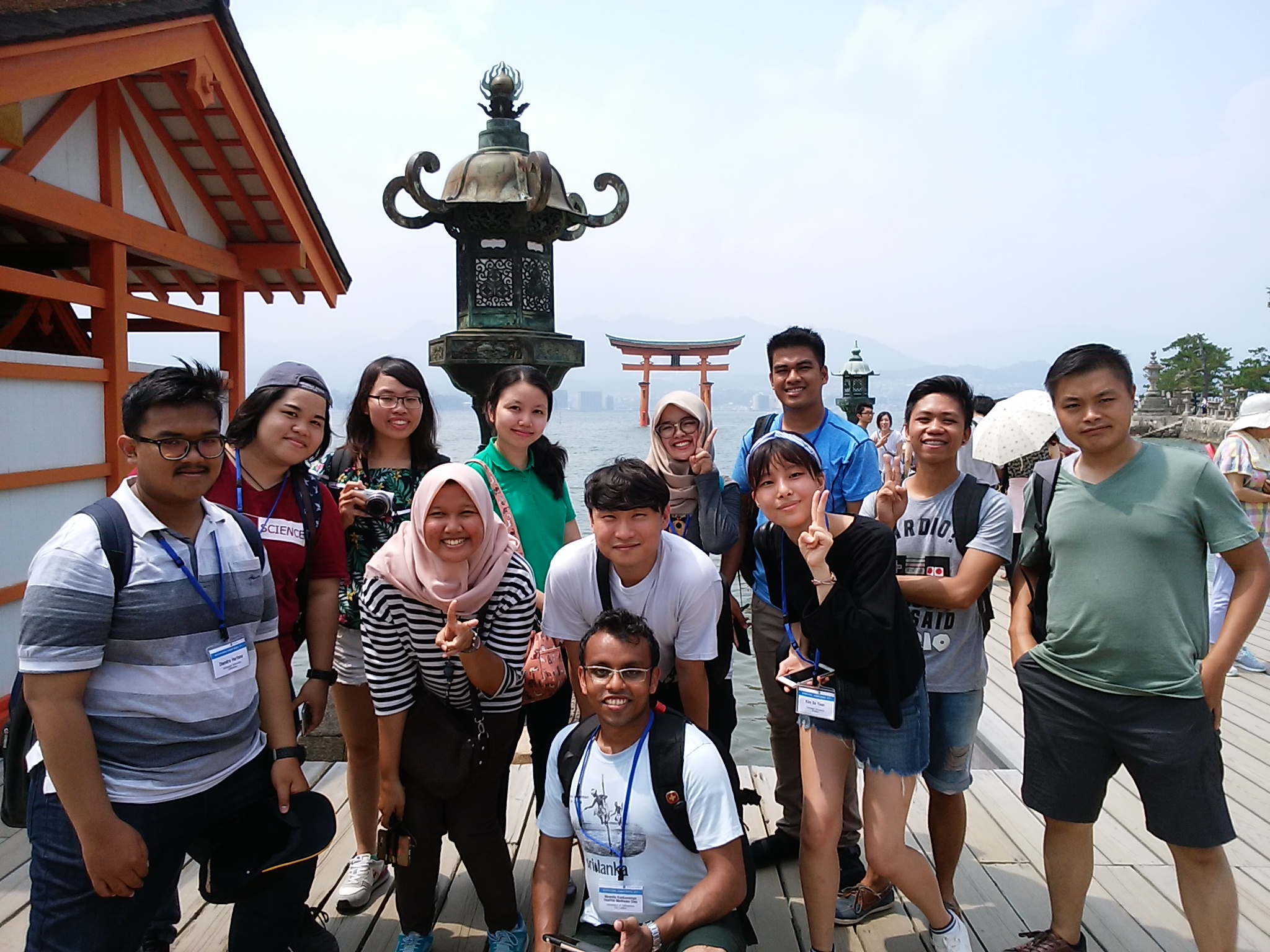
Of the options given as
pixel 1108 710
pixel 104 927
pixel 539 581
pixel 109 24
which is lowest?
pixel 104 927

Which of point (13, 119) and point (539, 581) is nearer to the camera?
point (539, 581)

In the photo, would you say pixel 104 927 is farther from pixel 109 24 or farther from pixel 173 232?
pixel 173 232

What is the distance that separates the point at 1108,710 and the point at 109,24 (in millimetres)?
5232

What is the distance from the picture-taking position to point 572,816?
7.30 ft

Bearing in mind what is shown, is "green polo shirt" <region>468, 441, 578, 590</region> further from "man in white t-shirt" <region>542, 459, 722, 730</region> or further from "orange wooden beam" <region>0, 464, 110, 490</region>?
"orange wooden beam" <region>0, 464, 110, 490</region>

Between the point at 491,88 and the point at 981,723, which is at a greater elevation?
the point at 491,88

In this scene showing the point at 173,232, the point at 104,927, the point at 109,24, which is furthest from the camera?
the point at 173,232

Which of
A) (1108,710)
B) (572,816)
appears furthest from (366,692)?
(1108,710)

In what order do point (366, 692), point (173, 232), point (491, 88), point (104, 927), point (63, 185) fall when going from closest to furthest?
point (104, 927)
point (366, 692)
point (63, 185)
point (491, 88)
point (173, 232)

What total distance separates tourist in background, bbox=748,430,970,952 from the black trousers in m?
0.94

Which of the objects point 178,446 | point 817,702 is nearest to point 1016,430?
point 817,702

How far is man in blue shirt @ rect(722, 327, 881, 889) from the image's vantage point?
2982 mm

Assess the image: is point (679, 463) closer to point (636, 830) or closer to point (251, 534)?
point (636, 830)

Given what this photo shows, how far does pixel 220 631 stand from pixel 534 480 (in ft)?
4.24
